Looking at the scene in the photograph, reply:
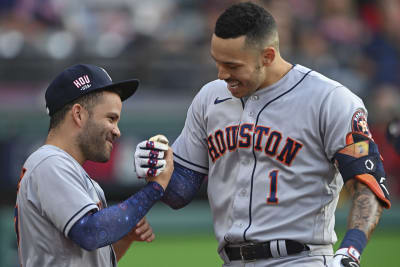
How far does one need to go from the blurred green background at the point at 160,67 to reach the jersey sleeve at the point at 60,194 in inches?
163

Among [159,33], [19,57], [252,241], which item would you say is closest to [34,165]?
[252,241]

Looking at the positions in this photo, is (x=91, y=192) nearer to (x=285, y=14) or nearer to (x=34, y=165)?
(x=34, y=165)

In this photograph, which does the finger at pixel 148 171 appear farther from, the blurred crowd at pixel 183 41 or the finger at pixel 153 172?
the blurred crowd at pixel 183 41

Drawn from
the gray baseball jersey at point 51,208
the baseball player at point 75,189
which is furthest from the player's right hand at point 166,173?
the gray baseball jersey at point 51,208

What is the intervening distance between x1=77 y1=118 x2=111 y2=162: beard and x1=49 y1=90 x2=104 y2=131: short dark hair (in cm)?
8

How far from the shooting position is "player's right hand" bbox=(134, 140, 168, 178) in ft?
12.3

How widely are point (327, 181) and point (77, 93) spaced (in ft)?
4.36

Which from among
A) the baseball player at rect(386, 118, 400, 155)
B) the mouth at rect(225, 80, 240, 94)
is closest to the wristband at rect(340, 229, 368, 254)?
the mouth at rect(225, 80, 240, 94)

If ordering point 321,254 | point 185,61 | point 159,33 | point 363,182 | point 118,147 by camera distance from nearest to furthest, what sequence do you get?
A: point 363,182
point 321,254
point 118,147
point 185,61
point 159,33

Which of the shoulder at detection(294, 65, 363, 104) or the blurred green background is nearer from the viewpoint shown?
the shoulder at detection(294, 65, 363, 104)

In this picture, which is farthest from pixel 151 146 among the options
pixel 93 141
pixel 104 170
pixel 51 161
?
pixel 104 170

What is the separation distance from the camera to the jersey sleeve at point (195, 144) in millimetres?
4137

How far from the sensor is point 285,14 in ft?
34.0

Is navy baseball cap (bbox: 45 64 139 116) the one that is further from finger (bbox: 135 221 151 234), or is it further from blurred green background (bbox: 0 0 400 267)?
blurred green background (bbox: 0 0 400 267)
